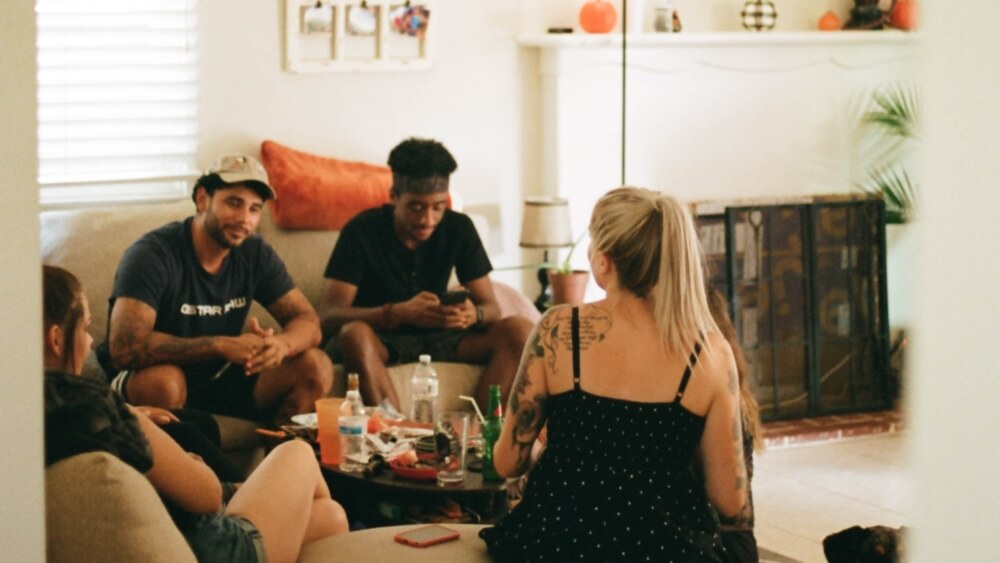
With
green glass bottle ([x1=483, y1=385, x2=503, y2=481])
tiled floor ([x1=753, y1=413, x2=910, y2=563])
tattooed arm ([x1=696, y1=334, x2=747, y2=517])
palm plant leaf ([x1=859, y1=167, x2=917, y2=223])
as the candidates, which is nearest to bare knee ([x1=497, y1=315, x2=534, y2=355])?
tiled floor ([x1=753, y1=413, x2=910, y2=563])

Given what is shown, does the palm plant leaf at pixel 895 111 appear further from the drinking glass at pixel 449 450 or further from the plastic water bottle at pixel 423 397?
the drinking glass at pixel 449 450

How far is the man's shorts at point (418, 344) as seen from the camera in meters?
4.50

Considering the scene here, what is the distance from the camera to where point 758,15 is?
5.95 metres

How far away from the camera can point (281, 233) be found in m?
4.95

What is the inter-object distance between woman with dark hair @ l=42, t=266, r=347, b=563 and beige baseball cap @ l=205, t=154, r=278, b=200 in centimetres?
135

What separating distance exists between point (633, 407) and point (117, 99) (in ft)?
10.7

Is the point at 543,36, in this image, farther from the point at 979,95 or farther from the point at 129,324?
the point at 979,95

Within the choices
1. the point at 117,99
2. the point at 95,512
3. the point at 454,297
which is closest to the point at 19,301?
the point at 95,512

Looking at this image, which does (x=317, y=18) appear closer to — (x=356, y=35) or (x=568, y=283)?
(x=356, y=35)

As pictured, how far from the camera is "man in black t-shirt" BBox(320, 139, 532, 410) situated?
4.46 meters

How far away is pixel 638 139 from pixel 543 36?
0.63 metres

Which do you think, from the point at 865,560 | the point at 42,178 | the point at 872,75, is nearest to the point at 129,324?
the point at 42,178

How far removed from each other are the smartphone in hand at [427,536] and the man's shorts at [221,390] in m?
1.52

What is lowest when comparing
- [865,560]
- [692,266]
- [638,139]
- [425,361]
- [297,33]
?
[865,560]
